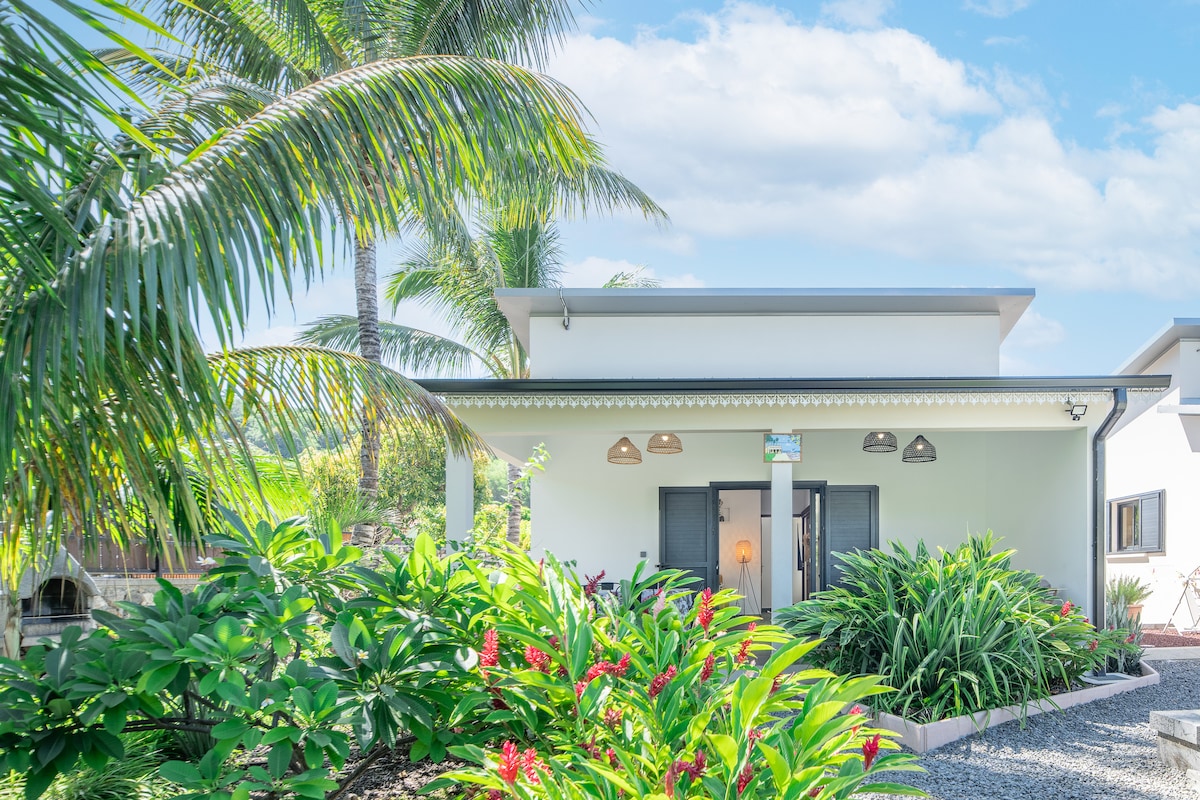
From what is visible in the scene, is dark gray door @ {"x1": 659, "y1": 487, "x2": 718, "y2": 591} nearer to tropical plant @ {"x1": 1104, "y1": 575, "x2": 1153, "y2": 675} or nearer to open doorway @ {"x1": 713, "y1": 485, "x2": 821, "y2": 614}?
open doorway @ {"x1": 713, "y1": 485, "x2": 821, "y2": 614}

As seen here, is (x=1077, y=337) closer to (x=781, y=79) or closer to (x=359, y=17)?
(x=781, y=79)

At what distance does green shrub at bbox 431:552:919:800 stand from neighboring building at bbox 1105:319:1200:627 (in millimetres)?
12272

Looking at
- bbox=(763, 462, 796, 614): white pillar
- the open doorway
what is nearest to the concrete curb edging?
bbox=(763, 462, 796, 614): white pillar

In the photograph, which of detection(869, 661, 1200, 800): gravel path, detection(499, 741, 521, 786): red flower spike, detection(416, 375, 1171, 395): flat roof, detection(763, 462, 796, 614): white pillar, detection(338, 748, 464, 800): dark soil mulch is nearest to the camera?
detection(499, 741, 521, 786): red flower spike

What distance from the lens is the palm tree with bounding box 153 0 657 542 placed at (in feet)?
29.9

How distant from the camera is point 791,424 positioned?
955 centimetres

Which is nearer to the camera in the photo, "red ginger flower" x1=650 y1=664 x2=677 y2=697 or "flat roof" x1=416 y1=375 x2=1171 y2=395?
"red ginger flower" x1=650 y1=664 x2=677 y2=697

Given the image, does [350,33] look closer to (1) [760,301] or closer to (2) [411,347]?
(1) [760,301]

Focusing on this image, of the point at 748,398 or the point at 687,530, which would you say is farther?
the point at 687,530

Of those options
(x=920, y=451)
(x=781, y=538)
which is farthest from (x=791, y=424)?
(x=920, y=451)

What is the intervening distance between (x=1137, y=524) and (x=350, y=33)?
15.3m

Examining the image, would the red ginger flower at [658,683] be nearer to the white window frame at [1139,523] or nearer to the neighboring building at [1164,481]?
the neighboring building at [1164,481]

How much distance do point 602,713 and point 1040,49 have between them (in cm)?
3924

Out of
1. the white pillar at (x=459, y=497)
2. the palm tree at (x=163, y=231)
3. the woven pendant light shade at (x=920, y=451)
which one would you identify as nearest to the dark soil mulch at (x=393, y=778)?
the palm tree at (x=163, y=231)
